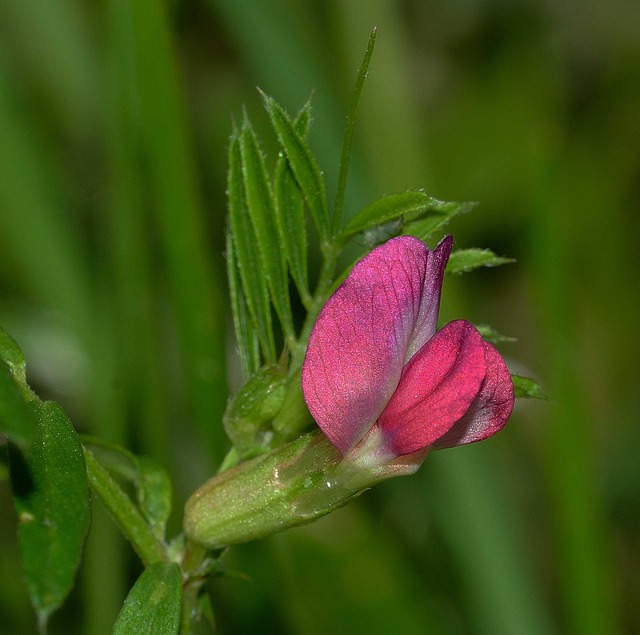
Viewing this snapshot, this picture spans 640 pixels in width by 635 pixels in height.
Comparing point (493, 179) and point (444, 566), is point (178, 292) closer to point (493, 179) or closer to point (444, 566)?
point (444, 566)

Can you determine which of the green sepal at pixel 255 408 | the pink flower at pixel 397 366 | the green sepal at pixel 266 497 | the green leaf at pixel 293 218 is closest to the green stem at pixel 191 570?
the green sepal at pixel 266 497

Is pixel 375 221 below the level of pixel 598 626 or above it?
above

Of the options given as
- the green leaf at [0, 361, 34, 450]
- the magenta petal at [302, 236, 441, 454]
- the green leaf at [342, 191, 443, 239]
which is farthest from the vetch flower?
the green leaf at [0, 361, 34, 450]

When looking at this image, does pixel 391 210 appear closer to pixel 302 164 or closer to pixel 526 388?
pixel 302 164

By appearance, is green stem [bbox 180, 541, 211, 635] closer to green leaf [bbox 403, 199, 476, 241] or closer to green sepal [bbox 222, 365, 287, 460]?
green sepal [bbox 222, 365, 287, 460]

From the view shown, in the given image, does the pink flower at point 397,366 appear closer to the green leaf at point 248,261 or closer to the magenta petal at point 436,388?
the magenta petal at point 436,388

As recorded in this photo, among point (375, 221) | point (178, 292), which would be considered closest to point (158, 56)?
point (178, 292)

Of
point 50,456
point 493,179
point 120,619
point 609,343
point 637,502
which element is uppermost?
point 50,456
